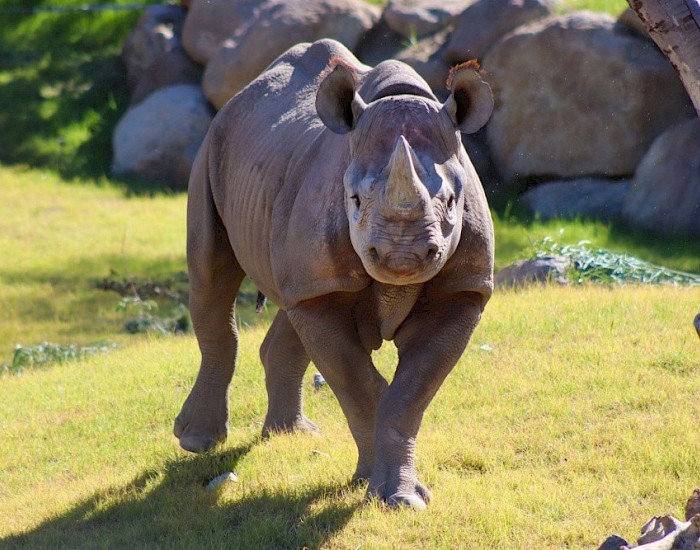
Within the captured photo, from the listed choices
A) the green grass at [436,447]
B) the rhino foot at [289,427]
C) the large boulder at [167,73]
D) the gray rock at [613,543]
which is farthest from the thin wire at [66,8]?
the gray rock at [613,543]

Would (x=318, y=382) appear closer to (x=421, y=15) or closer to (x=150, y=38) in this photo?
(x=421, y=15)

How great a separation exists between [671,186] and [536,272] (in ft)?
10.9

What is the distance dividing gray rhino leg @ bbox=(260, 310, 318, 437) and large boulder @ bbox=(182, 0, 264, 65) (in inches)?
446

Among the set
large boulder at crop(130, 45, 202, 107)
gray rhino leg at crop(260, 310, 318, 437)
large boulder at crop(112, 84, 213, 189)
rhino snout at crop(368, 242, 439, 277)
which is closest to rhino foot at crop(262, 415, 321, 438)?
gray rhino leg at crop(260, 310, 318, 437)

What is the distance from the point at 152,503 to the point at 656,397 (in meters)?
2.90

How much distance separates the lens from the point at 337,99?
5.74 m

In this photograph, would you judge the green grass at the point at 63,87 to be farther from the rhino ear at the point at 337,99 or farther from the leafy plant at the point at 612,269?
the rhino ear at the point at 337,99

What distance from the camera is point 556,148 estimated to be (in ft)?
50.0

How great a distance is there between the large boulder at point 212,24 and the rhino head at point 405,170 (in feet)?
42.6

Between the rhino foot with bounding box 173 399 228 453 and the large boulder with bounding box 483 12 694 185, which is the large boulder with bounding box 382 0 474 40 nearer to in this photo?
the large boulder with bounding box 483 12 694 185

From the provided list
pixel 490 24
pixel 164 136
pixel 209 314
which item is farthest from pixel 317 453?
pixel 164 136

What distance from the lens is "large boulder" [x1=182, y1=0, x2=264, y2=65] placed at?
18442mm

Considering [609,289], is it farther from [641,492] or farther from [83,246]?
[83,246]

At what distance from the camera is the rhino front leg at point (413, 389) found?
227 inches
